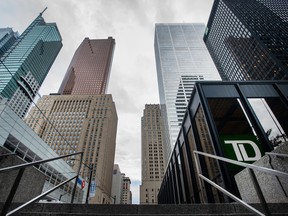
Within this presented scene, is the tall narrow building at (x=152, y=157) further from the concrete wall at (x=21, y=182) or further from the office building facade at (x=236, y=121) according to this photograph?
the concrete wall at (x=21, y=182)

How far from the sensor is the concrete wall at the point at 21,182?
3779 millimetres

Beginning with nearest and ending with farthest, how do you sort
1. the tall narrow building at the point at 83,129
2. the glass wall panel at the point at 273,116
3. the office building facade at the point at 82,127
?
the glass wall panel at the point at 273,116
the tall narrow building at the point at 83,129
the office building facade at the point at 82,127

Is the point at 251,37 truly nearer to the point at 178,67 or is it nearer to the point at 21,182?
the point at 178,67

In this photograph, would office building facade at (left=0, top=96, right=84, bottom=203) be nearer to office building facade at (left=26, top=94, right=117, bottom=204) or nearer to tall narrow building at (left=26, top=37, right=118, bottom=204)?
tall narrow building at (left=26, top=37, right=118, bottom=204)

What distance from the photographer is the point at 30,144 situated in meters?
24.8

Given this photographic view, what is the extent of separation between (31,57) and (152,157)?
416 ft

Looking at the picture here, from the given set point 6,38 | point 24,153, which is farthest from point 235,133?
point 6,38

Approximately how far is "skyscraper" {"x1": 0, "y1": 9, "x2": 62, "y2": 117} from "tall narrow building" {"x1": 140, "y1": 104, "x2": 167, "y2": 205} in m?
A: 83.3

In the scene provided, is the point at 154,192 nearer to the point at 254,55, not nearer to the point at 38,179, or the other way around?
the point at 254,55

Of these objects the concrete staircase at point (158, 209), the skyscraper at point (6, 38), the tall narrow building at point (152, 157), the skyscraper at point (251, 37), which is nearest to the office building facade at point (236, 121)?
the concrete staircase at point (158, 209)

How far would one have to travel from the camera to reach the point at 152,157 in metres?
114

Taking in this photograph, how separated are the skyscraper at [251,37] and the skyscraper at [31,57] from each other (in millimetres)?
114170

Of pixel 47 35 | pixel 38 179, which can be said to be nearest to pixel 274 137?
pixel 38 179

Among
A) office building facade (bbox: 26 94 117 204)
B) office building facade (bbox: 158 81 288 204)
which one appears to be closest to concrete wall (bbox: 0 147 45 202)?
office building facade (bbox: 158 81 288 204)
